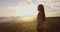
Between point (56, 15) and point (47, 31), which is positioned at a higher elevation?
point (56, 15)

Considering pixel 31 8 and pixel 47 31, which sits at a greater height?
pixel 31 8

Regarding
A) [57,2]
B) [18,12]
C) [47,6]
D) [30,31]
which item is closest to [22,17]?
[18,12]

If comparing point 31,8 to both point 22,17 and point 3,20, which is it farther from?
point 3,20

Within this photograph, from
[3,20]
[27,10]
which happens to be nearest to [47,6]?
[27,10]

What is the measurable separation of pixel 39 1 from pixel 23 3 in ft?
0.91

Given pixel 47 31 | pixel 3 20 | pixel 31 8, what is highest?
pixel 31 8

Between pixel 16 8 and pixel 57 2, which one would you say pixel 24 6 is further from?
pixel 57 2

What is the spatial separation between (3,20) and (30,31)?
50 centimetres

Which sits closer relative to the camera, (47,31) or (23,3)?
(47,31)

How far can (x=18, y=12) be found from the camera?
262 cm

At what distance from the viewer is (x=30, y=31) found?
254 cm

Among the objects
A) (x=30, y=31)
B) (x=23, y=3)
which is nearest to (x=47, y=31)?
(x=30, y=31)

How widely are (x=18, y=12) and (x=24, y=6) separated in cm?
15

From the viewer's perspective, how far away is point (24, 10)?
2.62 meters
